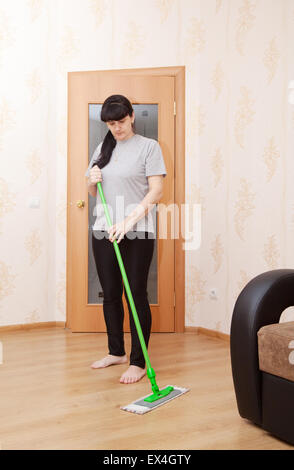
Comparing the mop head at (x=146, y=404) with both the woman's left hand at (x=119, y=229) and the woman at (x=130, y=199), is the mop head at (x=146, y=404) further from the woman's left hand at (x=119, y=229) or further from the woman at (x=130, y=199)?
the woman's left hand at (x=119, y=229)

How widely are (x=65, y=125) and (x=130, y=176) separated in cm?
132

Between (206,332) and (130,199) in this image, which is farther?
(206,332)

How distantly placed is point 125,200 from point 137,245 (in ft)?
0.74

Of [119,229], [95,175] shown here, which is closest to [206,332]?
[119,229]

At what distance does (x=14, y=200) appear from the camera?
3.28 metres

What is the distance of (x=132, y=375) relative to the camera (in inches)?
85.4

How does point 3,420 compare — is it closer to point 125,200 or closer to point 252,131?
point 125,200

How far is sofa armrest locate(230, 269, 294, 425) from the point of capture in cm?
154

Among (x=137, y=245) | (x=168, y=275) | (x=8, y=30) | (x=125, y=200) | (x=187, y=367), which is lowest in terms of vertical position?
(x=187, y=367)

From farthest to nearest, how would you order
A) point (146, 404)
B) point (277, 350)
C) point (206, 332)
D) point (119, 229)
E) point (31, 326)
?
1. point (31, 326)
2. point (206, 332)
3. point (119, 229)
4. point (146, 404)
5. point (277, 350)

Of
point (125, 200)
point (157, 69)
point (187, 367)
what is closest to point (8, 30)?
point (157, 69)

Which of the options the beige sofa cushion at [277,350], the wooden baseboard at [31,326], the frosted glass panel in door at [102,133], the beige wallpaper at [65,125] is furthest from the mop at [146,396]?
the wooden baseboard at [31,326]

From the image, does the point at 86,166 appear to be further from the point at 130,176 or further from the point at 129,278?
the point at 129,278
